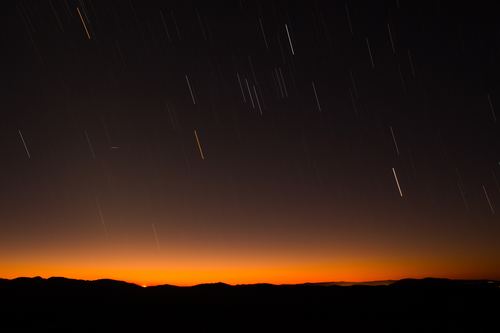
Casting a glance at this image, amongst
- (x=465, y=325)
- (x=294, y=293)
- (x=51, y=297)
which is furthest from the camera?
(x=294, y=293)

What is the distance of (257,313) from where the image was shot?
101 ft

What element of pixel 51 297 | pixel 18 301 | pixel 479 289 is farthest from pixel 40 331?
pixel 479 289

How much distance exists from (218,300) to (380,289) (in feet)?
61.0

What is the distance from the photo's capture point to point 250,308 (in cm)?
3341

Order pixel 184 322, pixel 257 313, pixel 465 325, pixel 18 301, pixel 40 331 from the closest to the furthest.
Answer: pixel 40 331 < pixel 465 325 < pixel 184 322 < pixel 257 313 < pixel 18 301

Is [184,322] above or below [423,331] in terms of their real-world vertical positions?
above

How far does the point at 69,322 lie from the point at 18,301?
11901 mm

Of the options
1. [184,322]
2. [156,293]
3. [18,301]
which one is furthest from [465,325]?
[18,301]

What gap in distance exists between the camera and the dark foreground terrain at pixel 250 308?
24.9m

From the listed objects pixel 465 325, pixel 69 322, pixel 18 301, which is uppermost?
pixel 18 301

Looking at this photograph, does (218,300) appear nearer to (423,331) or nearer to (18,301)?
(18,301)

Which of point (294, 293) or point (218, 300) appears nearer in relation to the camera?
point (218, 300)

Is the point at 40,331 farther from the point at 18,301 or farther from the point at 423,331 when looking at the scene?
the point at 423,331

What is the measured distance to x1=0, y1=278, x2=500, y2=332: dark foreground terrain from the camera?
24922 millimetres
